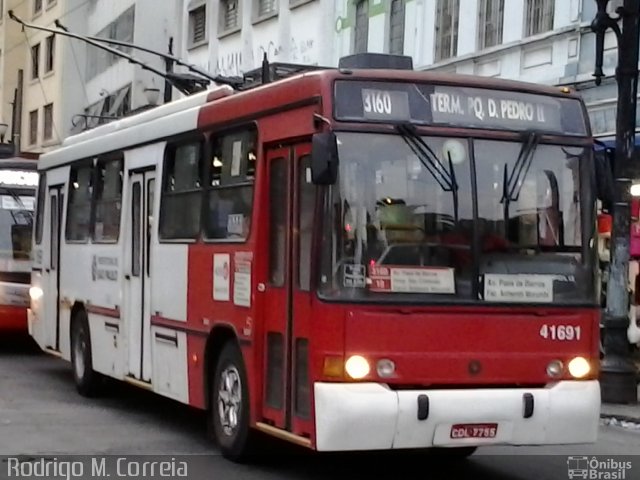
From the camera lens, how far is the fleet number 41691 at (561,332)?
9305 millimetres

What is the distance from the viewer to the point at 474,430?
8953mm

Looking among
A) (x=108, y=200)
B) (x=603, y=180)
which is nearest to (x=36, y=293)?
(x=108, y=200)

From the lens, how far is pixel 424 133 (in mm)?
9148

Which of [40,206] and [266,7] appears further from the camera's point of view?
[266,7]

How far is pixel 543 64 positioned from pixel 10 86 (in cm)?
4230

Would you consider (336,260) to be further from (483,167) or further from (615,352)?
(615,352)

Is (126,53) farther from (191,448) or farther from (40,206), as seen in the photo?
(191,448)

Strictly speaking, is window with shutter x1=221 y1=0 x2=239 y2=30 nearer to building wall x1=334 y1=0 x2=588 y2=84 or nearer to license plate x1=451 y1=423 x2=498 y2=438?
building wall x1=334 y1=0 x2=588 y2=84

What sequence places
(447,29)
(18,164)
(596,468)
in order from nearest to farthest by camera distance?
(596,468)
(18,164)
(447,29)

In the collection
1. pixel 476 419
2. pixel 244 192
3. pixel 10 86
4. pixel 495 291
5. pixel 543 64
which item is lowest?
pixel 476 419

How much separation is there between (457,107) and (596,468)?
329 centimetres

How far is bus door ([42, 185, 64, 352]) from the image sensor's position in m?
16.3

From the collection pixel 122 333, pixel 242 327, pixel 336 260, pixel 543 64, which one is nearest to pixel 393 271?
pixel 336 260

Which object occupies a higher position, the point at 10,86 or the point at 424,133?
the point at 10,86
